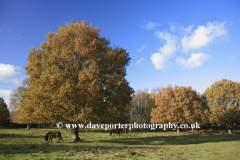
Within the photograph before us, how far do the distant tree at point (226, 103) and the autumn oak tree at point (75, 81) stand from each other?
38905 mm

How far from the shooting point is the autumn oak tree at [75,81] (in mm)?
19938

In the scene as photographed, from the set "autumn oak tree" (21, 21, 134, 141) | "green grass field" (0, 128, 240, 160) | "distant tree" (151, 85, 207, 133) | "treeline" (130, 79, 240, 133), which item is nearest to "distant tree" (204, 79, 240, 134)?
"treeline" (130, 79, 240, 133)

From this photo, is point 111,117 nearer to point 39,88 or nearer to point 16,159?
point 39,88

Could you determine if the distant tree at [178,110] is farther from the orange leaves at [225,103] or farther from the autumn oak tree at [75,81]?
the autumn oak tree at [75,81]

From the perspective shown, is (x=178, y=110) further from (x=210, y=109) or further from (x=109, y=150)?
(x=109, y=150)

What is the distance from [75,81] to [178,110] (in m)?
40.0

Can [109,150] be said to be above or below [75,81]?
below

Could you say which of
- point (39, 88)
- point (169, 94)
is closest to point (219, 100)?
point (169, 94)

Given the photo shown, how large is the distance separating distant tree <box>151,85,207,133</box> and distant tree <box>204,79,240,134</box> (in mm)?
4035

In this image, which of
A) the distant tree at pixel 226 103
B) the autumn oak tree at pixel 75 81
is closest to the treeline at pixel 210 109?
the distant tree at pixel 226 103

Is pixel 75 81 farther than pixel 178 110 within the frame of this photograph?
No

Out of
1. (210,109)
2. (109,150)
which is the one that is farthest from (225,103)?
(109,150)

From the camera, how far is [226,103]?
50156 millimetres

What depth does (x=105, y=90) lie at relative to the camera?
75.7 ft
